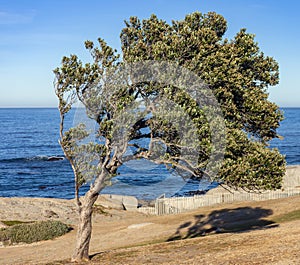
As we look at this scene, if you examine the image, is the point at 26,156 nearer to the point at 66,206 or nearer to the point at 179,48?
the point at 66,206

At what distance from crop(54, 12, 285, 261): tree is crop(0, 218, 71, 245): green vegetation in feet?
58.8

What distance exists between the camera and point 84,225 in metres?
23.1

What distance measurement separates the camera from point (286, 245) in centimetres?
2228

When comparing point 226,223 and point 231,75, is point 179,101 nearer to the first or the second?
point 231,75

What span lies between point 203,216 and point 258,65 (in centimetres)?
2278

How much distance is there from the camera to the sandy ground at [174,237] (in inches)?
862

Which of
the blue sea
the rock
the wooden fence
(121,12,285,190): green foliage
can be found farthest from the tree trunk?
the blue sea

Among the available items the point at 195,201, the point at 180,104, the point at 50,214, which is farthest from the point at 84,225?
the point at 195,201

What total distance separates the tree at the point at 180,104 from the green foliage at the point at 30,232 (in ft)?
58.8

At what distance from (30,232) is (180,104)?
25.4 metres

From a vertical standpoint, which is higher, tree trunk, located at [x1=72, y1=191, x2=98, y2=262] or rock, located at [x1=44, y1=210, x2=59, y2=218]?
tree trunk, located at [x1=72, y1=191, x2=98, y2=262]

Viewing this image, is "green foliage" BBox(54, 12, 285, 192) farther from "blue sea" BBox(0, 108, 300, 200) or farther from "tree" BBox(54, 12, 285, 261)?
"blue sea" BBox(0, 108, 300, 200)

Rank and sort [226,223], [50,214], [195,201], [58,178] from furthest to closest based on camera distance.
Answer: [58,178] < [195,201] < [50,214] < [226,223]

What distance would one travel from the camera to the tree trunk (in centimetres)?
2284
